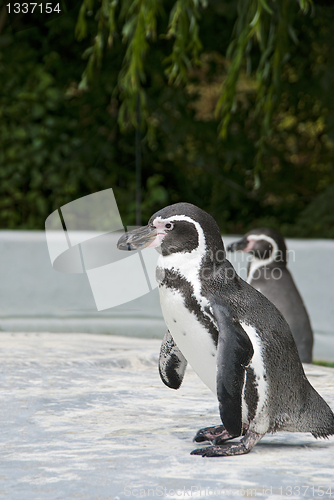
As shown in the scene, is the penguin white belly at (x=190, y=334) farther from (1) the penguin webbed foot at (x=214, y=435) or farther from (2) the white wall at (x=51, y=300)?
(2) the white wall at (x=51, y=300)

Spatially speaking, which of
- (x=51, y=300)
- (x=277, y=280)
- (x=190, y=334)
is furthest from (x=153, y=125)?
(x=190, y=334)

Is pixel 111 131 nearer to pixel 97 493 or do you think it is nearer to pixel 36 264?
pixel 36 264

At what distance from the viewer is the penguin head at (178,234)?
185cm

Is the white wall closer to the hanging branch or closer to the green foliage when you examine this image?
the hanging branch

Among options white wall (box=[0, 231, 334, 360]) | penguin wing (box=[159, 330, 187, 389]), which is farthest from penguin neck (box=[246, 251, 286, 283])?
penguin wing (box=[159, 330, 187, 389])

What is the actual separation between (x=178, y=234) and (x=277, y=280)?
198 cm

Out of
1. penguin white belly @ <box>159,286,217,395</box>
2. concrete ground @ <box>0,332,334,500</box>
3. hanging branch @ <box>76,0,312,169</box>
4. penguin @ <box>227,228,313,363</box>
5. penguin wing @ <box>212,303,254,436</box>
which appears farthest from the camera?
penguin @ <box>227,228,313,363</box>

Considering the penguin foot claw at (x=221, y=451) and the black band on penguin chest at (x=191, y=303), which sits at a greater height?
the black band on penguin chest at (x=191, y=303)

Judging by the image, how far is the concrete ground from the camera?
158 cm

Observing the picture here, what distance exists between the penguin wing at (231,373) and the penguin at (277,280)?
197 cm

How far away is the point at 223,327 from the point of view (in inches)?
68.6

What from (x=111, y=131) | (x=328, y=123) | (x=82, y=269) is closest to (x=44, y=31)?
(x=111, y=131)

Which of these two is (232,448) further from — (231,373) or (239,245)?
(239,245)

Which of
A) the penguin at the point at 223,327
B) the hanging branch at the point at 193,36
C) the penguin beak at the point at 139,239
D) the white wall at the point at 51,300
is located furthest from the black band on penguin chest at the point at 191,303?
the white wall at the point at 51,300
